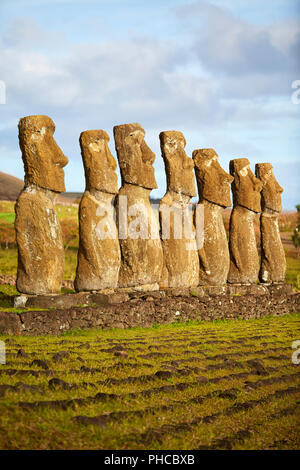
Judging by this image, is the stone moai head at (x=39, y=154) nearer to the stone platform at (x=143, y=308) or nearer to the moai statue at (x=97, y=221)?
the moai statue at (x=97, y=221)

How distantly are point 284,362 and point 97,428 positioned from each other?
4557 millimetres

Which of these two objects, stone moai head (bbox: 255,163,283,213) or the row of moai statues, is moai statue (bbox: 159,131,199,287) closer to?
the row of moai statues

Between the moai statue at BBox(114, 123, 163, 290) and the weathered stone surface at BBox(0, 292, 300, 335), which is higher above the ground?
the moai statue at BBox(114, 123, 163, 290)

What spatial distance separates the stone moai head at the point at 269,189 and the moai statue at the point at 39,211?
797cm

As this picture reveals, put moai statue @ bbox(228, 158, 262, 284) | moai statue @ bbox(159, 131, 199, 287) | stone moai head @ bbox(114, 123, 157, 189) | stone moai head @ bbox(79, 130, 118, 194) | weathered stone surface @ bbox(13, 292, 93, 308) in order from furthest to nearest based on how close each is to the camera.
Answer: moai statue @ bbox(228, 158, 262, 284), moai statue @ bbox(159, 131, 199, 287), stone moai head @ bbox(114, 123, 157, 189), stone moai head @ bbox(79, 130, 118, 194), weathered stone surface @ bbox(13, 292, 93, 308)

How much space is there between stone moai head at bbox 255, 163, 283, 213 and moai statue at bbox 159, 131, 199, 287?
407cm

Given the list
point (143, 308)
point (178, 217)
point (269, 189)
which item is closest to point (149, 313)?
point (143, 308)

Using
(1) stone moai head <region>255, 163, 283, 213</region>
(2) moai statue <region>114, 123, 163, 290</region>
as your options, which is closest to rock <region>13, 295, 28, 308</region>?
(2) moai statue <region>114, 123, 163, 290</region>

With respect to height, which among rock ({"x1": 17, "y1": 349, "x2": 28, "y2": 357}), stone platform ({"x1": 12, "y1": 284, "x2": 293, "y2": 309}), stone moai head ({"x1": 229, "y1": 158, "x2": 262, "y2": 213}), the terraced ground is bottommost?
the terraced ground

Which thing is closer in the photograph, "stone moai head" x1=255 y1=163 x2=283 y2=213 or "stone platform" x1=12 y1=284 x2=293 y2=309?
"stone platform" x1=12 y1=284 x2=293 y2=309

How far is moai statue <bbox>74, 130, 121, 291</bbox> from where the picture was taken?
10.6 metres

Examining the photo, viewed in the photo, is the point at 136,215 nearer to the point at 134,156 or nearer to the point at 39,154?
the point at 134,156

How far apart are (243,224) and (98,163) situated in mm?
5562

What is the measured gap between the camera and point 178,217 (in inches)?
507
